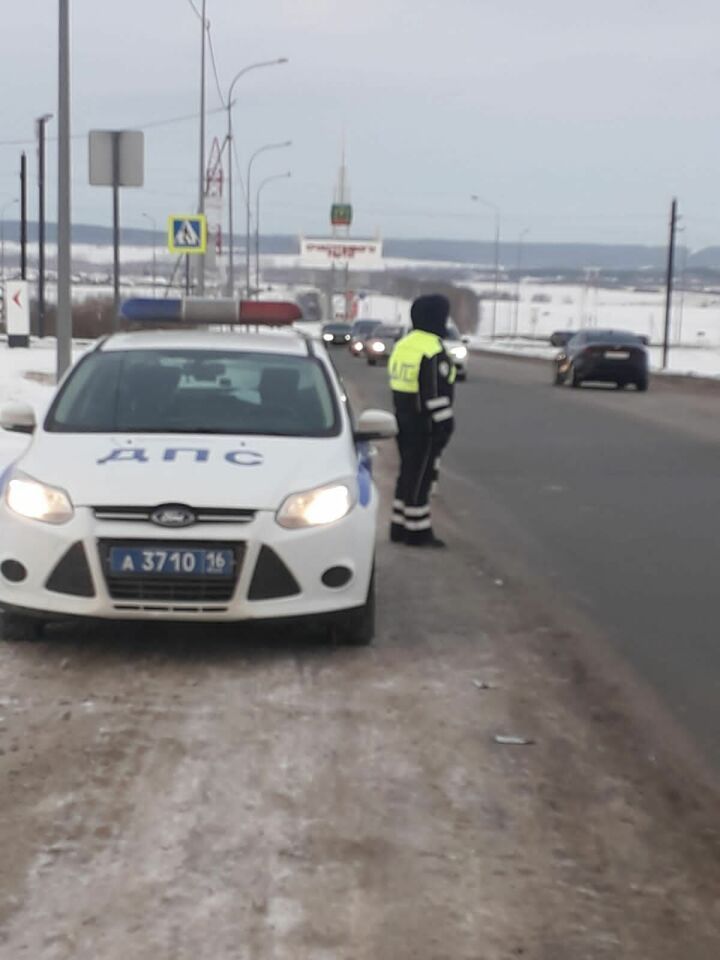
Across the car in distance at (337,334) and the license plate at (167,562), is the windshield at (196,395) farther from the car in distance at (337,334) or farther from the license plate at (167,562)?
the car in distance at (337,334)

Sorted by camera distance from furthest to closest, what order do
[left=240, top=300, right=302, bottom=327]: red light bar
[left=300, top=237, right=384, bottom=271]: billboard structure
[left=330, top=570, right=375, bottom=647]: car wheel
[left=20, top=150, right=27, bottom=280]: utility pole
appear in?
[left=300, top=237, right=384, bottom=271]: billboard structure < [left=20, top=150, right=27, bottom=280]: utility pole < [left=240, top=300, right=302, bottom=327]: red light bar < [left=330, top=570, right=375, bottom=647]: car wheel

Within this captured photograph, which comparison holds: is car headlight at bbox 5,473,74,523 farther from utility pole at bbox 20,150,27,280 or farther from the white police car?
utility pole at bbox 20,150,27,280

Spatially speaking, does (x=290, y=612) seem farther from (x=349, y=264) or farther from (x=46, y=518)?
(x=349, y=264)

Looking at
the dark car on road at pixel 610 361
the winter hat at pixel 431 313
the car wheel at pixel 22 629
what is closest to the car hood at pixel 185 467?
the car wheel at pixel 22 629

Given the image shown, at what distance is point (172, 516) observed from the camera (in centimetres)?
712

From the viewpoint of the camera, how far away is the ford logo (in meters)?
7.12

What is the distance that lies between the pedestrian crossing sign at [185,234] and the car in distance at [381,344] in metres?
16.2

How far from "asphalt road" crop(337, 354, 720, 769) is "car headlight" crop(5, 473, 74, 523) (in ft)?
9.31

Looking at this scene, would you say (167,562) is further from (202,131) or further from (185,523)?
(202,131)

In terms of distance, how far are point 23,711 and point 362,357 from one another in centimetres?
5634

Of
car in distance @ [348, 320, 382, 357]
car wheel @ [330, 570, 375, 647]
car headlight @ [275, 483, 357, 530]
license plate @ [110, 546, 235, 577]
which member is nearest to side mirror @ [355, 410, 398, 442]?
car headlight @ [275, 483, 357, 530]

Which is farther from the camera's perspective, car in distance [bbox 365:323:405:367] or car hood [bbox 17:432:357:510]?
car in distance [bbox 365:323:405:367]

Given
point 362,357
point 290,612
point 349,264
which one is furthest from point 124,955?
point 349,264

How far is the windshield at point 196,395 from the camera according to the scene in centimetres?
824
